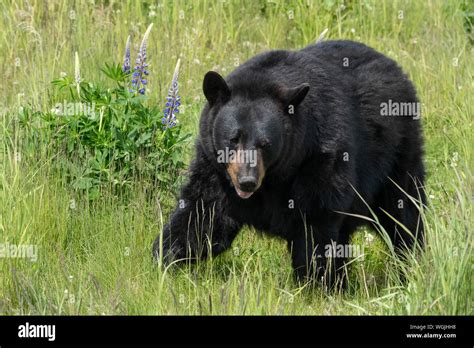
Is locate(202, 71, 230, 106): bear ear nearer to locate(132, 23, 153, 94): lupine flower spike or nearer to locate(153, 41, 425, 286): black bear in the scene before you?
locate(153, 41, 425, 286): black bear

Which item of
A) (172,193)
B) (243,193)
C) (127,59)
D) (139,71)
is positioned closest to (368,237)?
(172,193)

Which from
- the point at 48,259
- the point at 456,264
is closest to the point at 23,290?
the point at 48,259

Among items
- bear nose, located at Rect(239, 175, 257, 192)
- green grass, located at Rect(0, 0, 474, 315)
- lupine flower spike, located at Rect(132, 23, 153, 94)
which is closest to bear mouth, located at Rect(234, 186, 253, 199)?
bear nose, located at Rect(239, 175, 257, 192)

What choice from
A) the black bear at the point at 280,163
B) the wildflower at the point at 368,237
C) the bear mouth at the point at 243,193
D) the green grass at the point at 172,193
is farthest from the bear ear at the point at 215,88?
the wildflower at the point at 368,237

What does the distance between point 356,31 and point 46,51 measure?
9.85 ft

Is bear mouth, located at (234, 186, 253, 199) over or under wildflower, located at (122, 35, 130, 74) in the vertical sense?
under

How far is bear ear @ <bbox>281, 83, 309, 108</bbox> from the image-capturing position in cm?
521

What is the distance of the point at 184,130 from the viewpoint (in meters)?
7.57

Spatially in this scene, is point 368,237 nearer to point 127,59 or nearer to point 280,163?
point 280,163

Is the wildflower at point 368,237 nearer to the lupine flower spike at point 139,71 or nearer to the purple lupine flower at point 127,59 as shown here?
the lupine flower spike at point 139,71

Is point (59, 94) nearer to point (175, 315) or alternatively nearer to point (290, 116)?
point (290, 116)

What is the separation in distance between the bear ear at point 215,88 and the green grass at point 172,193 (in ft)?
2.64

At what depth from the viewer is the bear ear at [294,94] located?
5.21 m

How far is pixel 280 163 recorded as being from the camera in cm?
531
